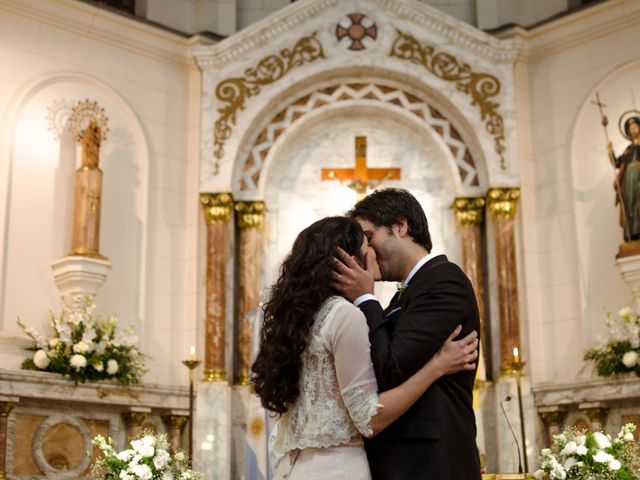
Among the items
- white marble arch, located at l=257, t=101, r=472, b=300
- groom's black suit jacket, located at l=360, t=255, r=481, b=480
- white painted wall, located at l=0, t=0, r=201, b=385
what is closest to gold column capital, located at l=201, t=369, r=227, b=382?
white painted wall, located at l=0, t=0, r=201, b=385

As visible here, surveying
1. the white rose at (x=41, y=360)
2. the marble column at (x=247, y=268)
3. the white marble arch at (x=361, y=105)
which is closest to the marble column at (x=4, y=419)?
the white rose at (x=41, y=360)

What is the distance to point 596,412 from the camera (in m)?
9.49

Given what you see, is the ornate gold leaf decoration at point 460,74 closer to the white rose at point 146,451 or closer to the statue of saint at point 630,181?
the statue of saint at point 630,181

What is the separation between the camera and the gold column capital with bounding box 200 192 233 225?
10.5 meters

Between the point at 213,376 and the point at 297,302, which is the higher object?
the point at 213,376

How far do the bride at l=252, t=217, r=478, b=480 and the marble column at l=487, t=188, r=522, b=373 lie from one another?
7.05m

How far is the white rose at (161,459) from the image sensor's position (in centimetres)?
635

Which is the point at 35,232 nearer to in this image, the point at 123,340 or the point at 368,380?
the point at 123,340

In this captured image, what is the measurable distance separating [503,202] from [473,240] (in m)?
0.51

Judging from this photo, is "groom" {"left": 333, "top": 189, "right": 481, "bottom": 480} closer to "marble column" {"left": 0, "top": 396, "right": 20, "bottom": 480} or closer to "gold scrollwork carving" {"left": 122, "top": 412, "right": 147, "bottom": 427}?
"marble column" {"left": 0, "top": 396, "right": 20, "bottom": 480}

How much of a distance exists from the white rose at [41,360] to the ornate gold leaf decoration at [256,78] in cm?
312

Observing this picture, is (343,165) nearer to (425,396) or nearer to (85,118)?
(85,118)

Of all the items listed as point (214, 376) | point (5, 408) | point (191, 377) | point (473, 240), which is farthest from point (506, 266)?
point (5, 408)

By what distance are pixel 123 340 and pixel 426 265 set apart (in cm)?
651
